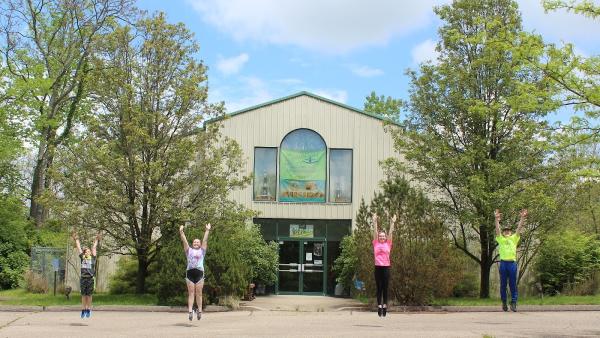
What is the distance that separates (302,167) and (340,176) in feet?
5.47

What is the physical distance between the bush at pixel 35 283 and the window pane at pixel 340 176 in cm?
1172

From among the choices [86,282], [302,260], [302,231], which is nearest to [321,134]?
[302,231]

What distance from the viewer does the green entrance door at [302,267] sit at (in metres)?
28.0

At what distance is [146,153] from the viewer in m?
20.0

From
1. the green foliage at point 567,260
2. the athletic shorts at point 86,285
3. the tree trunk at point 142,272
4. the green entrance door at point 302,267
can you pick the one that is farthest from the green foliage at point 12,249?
the green foliage at point 567,260

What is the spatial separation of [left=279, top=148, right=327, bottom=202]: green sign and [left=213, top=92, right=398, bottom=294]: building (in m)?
0.04

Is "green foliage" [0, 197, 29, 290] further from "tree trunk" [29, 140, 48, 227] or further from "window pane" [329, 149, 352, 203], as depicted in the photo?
"window pane" [329, 149, 352, 203]

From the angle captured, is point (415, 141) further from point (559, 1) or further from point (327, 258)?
point (559, 1)

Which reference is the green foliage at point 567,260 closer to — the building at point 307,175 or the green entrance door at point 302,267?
the building at point 307,175

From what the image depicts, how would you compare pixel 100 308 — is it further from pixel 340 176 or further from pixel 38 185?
pixel 38 185

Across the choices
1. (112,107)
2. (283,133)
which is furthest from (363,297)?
(112,107)

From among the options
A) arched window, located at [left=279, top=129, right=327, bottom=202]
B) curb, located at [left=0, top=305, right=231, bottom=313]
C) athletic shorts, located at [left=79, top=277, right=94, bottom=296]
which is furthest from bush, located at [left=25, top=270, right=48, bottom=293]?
athletic shorts, located at [left=79, top=277, right=94, bottom=296]

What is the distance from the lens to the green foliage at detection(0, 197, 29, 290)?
26.7 m

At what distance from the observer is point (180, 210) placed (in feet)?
64.6
